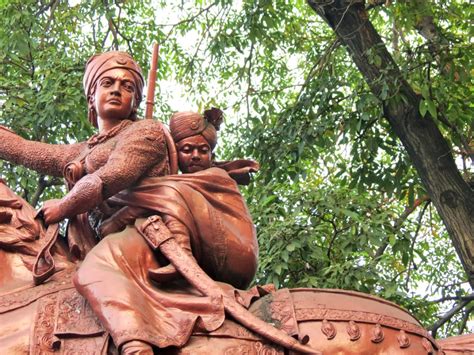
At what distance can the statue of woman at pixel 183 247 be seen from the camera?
435 centimetres

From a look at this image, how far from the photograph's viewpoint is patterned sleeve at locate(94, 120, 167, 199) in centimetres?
487

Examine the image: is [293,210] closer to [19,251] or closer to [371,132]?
[371,132]

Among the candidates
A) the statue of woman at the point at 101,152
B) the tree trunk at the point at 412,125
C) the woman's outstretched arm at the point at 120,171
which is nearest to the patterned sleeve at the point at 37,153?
the statue of woman at the point at 101,152

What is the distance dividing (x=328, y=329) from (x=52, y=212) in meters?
1.43

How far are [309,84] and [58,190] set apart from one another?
2710mm

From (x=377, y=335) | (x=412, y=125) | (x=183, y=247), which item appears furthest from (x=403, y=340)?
(x=412, y=125)

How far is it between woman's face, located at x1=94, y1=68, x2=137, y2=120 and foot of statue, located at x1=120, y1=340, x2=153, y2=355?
1481 millimetres

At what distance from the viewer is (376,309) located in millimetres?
4645

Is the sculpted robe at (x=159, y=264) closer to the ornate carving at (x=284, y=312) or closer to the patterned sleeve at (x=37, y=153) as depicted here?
the ornate carving at (x=284, y=312)

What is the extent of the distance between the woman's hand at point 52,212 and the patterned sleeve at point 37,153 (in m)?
0.48

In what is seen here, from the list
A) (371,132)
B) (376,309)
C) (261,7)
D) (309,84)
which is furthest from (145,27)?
(376,309)

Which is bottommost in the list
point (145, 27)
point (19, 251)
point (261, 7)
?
point (19, 251)

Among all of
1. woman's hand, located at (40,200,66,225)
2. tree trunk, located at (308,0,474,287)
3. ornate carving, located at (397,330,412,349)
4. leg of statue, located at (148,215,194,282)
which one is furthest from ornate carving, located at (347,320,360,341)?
tree trunk, located at (308,0,474,287)

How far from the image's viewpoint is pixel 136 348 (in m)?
4.19
